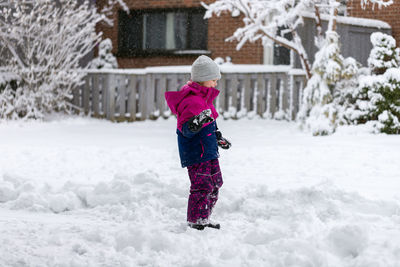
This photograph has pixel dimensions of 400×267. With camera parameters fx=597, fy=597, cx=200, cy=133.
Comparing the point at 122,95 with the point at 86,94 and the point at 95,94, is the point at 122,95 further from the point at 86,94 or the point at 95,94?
the point at 86,94

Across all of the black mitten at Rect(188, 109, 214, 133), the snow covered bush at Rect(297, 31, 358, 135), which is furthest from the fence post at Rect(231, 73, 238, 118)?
the black mitten at Rect(188, 109, 214, 133)

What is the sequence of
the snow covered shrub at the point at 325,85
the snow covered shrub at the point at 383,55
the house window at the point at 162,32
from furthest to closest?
the house window at the point at 162,32 < the snow covered shrub at the point at 383,55 < the snow covered shrub at the point at 325,85

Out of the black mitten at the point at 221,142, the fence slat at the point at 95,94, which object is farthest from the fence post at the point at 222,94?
the black mitten at the point at 221,142

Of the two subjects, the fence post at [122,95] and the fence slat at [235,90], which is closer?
the fence slat at [235,90]

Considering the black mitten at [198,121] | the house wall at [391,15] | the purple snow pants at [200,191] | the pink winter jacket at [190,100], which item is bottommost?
the purple snow pants at [200,191]

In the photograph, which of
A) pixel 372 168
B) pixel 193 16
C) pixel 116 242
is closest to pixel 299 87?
pixel 372 168

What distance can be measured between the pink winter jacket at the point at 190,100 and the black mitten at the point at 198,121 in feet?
0.24

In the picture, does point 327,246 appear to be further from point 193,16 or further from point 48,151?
point 193,16

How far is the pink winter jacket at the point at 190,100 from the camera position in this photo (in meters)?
4.27

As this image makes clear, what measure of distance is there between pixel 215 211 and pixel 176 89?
8.08m

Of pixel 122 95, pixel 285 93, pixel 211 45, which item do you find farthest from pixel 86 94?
pixel 285 93

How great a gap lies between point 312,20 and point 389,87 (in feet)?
8.82

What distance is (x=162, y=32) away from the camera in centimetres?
1753

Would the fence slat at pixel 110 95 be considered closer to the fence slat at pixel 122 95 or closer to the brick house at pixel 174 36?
the fence slat at pixel 122 95
